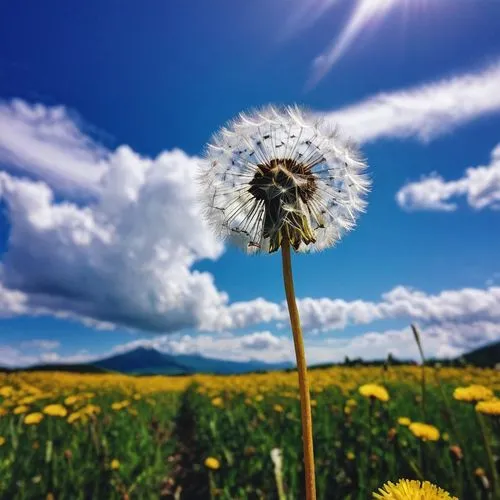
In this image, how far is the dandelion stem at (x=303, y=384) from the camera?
699 mm

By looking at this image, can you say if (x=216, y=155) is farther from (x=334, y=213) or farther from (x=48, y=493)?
(x=48, y=493)

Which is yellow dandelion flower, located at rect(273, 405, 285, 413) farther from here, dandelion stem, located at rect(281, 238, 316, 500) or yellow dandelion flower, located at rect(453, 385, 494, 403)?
dandelion stem, located at rect(281, 238, 316, 500)

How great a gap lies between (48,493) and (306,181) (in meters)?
4.23

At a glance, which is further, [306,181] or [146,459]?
[146,459]

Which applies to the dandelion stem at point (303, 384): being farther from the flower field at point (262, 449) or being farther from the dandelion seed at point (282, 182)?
the flower field at point (262, 449)

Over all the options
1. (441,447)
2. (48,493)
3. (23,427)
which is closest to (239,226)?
(441,447)

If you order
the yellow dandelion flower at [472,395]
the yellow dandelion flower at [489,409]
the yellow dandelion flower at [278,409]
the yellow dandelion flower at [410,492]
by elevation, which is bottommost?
the yellow dandelion flower at [410,492]

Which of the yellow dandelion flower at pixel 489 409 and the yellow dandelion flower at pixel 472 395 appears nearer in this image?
the yellow dandelion flower at pixel 489 409

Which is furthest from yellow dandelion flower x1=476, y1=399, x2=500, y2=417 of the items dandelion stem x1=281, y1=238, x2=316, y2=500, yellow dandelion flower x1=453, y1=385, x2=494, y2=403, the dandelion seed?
dandelion stem x1=281, y1=238, x2=316, y2=500

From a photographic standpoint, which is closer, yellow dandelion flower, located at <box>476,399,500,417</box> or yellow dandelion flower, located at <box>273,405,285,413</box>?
yellow dandelion flower, located at <box>476,399,500,417</box>

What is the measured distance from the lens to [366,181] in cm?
178

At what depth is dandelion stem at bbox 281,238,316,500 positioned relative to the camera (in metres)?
0.70

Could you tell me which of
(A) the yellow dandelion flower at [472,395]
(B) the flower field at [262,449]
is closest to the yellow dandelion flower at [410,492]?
(B) the flower field at [262,449]

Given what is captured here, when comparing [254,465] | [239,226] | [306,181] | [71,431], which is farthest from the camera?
[71,431]
